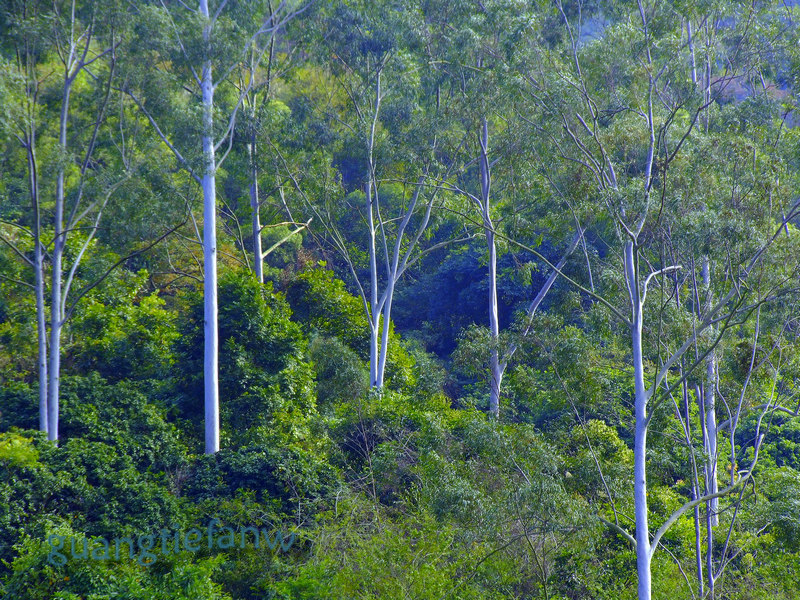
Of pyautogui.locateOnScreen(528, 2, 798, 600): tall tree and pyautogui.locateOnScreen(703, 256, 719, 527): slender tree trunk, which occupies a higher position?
pyautogui.locateOnScreen(528, 2, 798, 600): tall tree

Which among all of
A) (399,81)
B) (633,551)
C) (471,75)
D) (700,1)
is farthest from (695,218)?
(399,81)

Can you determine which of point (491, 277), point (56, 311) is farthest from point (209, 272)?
point (491, 277)

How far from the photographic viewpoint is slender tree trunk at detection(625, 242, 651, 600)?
408 inches

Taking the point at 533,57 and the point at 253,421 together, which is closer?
the point at 533,57

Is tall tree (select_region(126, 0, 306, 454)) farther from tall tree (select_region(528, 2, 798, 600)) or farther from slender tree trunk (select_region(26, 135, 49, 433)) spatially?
tall tree (select_region(528, 2, 798, 600))

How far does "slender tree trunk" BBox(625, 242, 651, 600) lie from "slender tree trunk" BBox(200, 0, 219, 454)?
8.11m

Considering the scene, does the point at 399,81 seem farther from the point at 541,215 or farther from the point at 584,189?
the point at 584,189

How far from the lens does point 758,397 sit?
14.8m

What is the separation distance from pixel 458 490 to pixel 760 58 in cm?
908

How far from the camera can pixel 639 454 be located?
34.9 feet

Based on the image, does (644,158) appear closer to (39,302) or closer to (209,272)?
(209,272)

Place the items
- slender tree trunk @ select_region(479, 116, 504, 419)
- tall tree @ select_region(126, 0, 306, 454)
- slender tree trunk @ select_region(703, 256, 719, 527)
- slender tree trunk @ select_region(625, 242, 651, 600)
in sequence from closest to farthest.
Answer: slender tree trunk @ select_region(625, 242, 651, 600) < slender tree trunk @ select_region(703, 256, 719, 527) < tall tree @ select_region(126, 0, 306, 454) < slender tree trunk @ select_region(479, 116, 504, 419)

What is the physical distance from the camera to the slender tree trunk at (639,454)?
34.0 feet

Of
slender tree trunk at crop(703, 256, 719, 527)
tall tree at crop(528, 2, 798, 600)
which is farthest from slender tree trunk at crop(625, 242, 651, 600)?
slender tree trunk at crop(703, 256, 719, 527)
